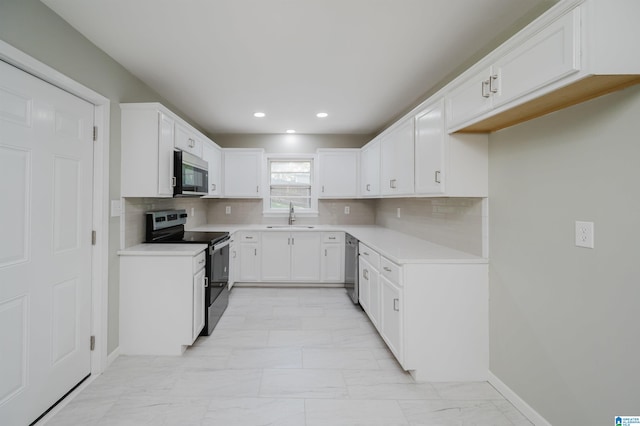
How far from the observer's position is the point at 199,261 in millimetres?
2582

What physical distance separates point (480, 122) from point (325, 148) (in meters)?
3.14

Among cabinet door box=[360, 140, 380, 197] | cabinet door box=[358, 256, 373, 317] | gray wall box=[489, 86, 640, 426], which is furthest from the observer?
cabinet door box=[360, 140, 380, 197]

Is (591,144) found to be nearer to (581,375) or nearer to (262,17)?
(581,375)

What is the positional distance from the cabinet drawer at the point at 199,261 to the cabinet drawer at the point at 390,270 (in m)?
1.66

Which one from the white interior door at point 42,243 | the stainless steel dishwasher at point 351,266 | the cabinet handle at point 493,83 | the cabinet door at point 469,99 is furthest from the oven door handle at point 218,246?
the cabinet handle at point 493,83

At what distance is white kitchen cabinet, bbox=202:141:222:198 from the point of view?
3.88 meters

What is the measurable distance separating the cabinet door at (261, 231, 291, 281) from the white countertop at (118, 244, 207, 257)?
167 cm

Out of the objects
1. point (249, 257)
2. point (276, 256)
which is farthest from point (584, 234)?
point (249, 257)

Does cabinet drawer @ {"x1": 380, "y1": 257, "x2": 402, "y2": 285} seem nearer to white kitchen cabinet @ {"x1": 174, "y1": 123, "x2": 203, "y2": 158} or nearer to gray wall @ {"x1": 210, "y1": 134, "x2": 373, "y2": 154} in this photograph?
white kitchen cabinet @ {"x1": 174, "y1": 123, "x2": 203, "y2": 158}

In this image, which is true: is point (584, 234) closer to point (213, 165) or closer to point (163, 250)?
point (163, 250)

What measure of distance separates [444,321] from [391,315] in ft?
1.34

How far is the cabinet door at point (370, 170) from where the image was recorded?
3752 millimetres

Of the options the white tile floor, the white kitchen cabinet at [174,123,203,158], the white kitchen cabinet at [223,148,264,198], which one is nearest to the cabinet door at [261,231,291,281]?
the white kitchen cabinet at [223,148,264,198]

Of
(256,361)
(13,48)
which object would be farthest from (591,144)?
(13,48)
